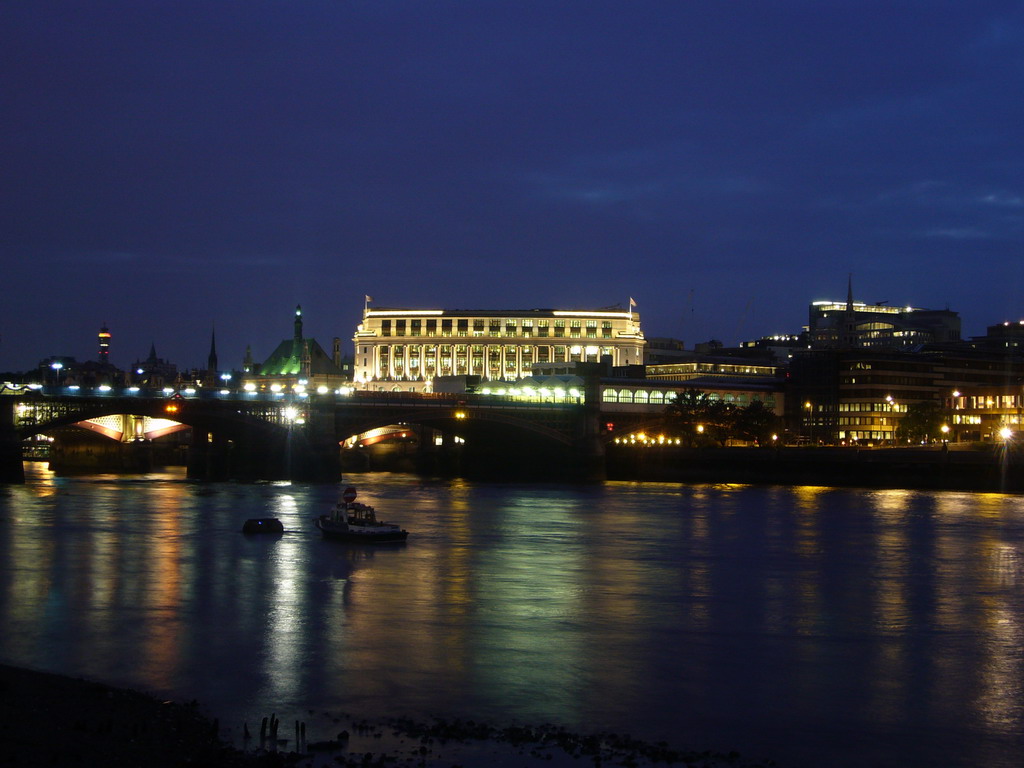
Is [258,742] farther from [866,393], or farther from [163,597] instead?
[866,393]

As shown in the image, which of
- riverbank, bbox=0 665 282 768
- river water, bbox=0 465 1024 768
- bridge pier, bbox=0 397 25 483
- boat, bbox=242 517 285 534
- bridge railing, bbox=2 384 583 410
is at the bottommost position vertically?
river water, bbox=0 465 1024 768

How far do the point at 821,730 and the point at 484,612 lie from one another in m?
13.8

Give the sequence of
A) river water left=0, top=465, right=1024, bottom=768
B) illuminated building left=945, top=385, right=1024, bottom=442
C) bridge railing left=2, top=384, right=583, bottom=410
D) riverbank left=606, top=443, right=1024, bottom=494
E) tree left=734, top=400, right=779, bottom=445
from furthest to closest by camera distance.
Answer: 1. illuminated building left=945, top=385, right=1024, bottom=442
2. tree left=734, top=400, right=779, bottom=445
3. riverbank left=606, top=443, right=1024, bottom=494
4. bridge railing left=2, top=384, right=583, bottom=410
5. river water left=0, top=465, right=1024, bottom=768

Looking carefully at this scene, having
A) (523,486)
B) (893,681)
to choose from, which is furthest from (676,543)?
(523,486)

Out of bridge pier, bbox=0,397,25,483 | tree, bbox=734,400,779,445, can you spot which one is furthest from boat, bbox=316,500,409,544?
tree, bbox=734,400,779,445

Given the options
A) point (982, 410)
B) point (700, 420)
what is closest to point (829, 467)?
point (700, 420)

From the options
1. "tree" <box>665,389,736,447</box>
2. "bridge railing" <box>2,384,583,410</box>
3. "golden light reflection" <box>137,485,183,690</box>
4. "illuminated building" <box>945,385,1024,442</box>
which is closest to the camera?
"golden light reflection" <box>137,485,183,690</box>

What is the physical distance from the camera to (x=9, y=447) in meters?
92.4

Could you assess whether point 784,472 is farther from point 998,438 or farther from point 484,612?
point 484,612

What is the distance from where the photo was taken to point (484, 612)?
34.2 metres

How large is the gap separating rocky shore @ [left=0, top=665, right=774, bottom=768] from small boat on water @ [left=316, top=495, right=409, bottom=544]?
29.9 meters

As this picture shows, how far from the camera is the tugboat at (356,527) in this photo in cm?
5275

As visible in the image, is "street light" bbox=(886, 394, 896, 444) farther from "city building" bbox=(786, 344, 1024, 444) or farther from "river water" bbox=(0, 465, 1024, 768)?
"river water" bbox=(0, 465, 1024, 768)

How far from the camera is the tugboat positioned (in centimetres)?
5275
